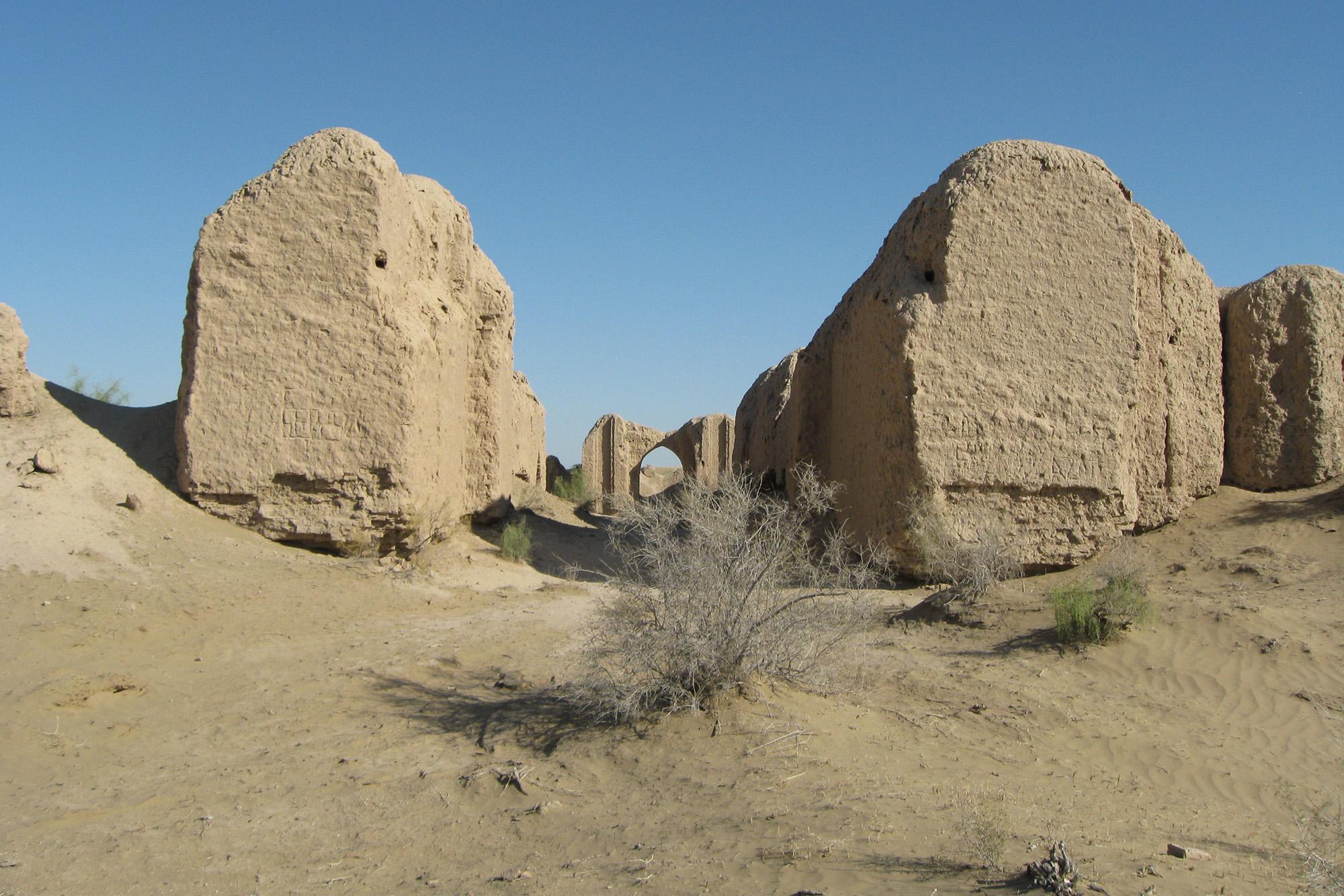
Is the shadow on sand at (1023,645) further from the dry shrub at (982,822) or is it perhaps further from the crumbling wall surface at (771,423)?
the crumbling wall surface at (771,423)

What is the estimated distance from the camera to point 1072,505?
8.82 metres

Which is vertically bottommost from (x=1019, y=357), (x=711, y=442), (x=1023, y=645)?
(x=1023, y=645)

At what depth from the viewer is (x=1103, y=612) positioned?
22.6 feet

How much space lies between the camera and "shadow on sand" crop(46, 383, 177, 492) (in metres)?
8.27

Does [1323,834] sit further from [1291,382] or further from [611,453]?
[611,453]

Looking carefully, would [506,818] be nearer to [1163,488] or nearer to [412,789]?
[412,789]

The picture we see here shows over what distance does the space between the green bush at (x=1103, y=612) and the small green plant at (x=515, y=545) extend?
19.3ft

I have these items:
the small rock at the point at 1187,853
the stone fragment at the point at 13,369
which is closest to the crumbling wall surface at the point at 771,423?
the stone fragment at the point at 13,369

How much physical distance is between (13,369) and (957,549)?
8.23m

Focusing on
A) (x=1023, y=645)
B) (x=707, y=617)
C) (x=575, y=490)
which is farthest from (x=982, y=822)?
(x=575, y=490)

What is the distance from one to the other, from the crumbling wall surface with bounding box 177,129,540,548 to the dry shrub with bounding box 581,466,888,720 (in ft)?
12.1

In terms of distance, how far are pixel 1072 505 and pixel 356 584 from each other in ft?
21.6

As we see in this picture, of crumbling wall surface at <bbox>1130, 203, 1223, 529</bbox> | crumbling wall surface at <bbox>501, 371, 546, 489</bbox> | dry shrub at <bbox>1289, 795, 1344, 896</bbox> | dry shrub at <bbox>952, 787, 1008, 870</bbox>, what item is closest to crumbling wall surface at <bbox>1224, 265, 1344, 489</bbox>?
crumbling wall surface at <bbox>1130, 203, 1223, 529</bbox>

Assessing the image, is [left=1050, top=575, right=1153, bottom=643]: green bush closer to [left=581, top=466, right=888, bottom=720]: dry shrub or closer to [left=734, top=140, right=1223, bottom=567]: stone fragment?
[left=734, top=140, right=1223, bottom=567]: stone fragment
